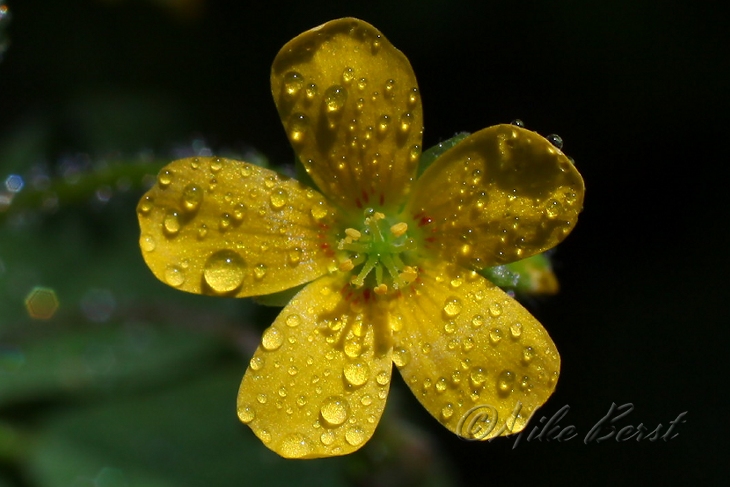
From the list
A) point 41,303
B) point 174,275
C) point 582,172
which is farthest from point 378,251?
point 41,303

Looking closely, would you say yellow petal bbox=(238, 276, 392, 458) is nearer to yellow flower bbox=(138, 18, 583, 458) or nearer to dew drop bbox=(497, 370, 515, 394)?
yellow flower bbox=(138, 18, 583, 458)

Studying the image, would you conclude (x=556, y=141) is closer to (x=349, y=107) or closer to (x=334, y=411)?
(x=349, y=107)

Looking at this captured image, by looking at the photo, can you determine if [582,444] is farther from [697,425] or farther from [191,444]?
[191,444]

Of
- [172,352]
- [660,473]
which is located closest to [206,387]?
[172,352]

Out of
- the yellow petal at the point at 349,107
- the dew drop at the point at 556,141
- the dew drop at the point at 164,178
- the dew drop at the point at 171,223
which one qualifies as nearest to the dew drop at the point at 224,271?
the dew drop at the point at 171,223

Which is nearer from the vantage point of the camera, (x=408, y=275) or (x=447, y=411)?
(x=447, y=411)

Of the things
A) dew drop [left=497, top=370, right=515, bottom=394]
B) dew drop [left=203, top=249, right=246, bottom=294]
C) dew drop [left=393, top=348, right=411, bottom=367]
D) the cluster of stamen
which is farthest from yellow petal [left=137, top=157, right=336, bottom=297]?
dew drop [left=497, top=370, right=515, bottom=394]
